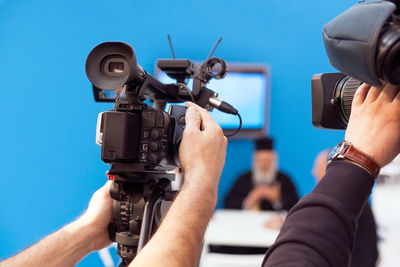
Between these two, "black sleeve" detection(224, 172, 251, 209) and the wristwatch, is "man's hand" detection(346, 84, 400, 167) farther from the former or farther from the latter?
"black sleeve" detection(224, 172, 251, 209)

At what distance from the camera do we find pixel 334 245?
53cm

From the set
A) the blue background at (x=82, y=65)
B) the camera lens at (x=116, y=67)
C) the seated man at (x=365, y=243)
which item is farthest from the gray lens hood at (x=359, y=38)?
the blue background at (x=82, y=65)

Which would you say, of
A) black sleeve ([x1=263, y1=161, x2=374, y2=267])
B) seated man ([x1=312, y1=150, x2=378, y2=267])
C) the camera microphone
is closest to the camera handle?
the camera microphone

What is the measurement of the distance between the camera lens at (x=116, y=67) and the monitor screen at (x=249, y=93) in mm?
2578

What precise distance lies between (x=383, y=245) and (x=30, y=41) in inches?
121

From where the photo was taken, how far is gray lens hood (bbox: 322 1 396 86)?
0.52 m

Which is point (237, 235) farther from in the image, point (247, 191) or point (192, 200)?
point (192, 200)

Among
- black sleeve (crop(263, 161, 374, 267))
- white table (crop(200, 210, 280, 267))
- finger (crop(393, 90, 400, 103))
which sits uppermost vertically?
finger (crop(393, 90, 400, 103))

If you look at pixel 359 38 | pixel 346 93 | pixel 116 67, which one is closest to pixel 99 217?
pixel 116 67

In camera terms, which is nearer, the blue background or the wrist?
the wrist

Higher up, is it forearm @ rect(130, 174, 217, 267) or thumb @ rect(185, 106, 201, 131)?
thumb @ rect(185, 106, 201, 131)

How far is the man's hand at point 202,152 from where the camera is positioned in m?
0.82

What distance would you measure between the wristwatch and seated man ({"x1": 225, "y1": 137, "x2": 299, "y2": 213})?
291cm

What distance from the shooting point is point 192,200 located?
0.77 meters
